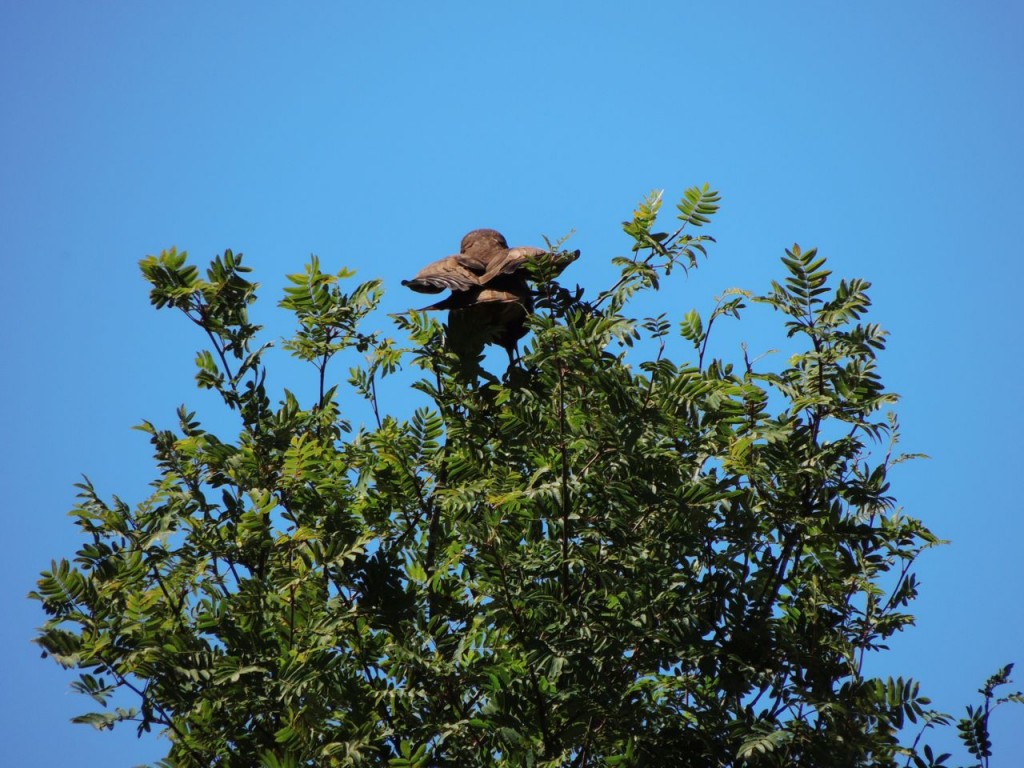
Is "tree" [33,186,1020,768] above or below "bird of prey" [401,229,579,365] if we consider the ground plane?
below

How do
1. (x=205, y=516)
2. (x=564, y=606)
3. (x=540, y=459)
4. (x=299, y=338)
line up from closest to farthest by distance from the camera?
1. (x=564, y=606)
2. (x=540, y=459)
3. (x=205, y=516)
4. (x=299, y=338)

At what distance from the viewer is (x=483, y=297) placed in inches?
269

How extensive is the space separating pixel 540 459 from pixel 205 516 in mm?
1758

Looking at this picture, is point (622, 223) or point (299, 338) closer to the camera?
point (622, 223)

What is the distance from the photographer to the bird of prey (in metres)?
6.82

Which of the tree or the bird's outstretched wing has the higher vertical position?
the bird's outstretched wing

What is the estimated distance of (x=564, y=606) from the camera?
18.7 ft

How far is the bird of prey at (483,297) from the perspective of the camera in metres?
6.82

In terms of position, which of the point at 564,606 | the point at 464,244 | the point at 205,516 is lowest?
the point at 564,606

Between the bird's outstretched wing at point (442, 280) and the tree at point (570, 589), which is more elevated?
the bird's outstretched wing at point (442, 280)

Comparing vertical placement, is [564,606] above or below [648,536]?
below

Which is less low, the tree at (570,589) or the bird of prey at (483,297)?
the bird of prey at (483,297)

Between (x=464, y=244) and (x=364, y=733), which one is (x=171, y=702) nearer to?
(x=364, y=733)

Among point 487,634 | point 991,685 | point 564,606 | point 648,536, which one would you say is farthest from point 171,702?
point 991,685
